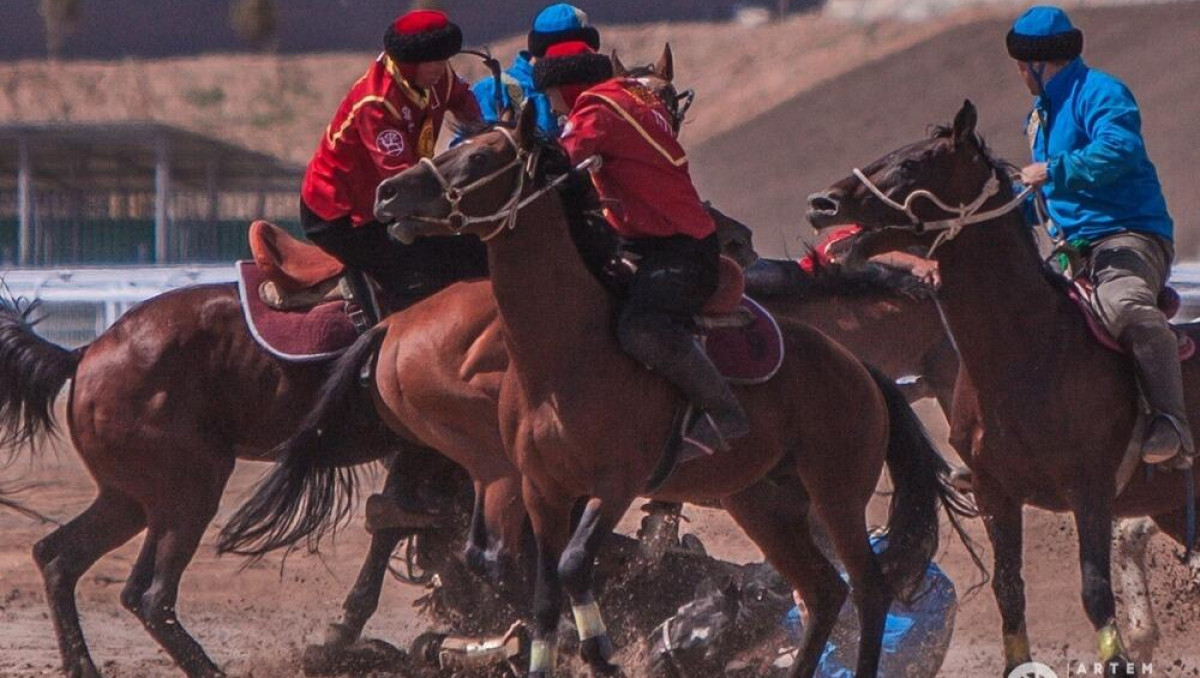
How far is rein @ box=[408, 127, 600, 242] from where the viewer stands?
595 cm

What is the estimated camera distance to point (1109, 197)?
6.99m

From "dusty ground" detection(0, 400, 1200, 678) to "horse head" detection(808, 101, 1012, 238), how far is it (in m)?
2.19

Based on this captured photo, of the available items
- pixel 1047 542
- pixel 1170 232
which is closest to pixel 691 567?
pixel 1170 232

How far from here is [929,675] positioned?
23.9 feet

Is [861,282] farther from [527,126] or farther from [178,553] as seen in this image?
[178,553]

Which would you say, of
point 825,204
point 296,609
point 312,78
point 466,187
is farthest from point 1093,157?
point 312,78

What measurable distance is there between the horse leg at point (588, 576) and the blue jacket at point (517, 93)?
6.99 ft

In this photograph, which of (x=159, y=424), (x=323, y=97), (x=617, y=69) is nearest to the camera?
(x=617, y=69)

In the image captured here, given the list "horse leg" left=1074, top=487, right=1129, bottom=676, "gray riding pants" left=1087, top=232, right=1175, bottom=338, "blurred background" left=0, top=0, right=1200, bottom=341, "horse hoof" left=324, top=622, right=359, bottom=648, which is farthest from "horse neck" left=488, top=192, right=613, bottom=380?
"blurred background" left=0, top=0, right=1200, bottom=341

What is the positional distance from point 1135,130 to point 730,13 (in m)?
50.7

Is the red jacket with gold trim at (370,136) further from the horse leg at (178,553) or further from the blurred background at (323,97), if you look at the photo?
the blurred background at (323,97)

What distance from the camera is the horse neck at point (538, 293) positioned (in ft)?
20.2

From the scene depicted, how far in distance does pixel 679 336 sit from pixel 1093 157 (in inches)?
65.2

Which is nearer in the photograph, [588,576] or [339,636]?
[588,576]
